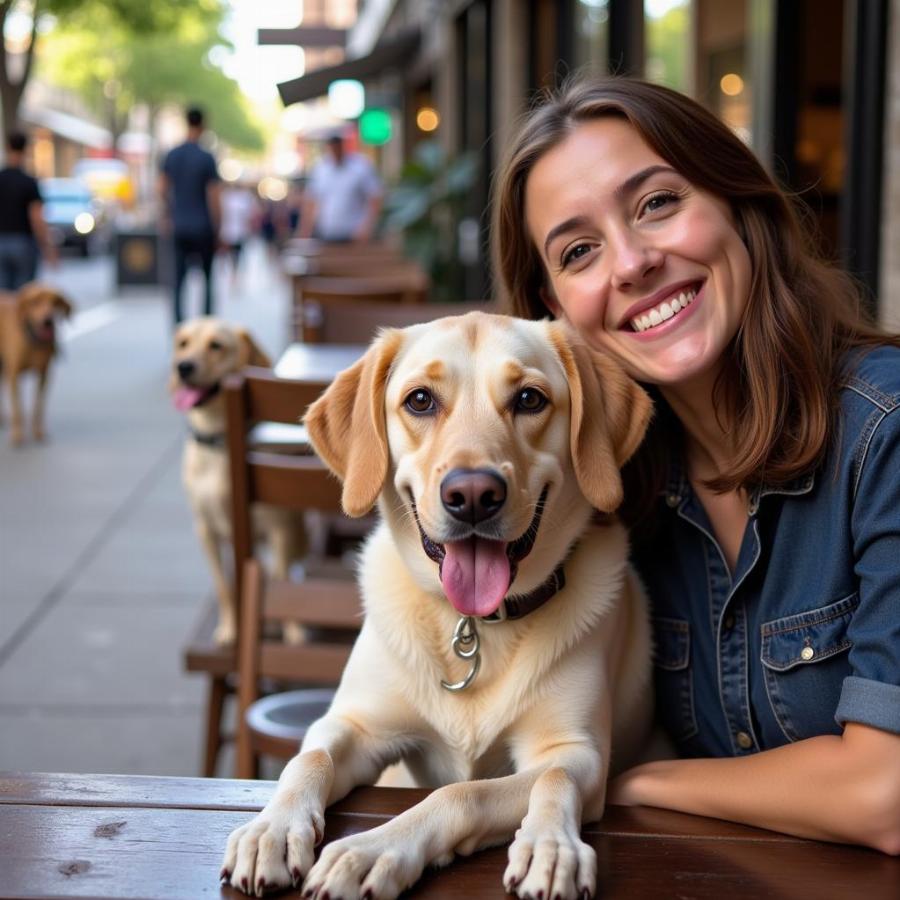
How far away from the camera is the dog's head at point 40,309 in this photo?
9758 mm

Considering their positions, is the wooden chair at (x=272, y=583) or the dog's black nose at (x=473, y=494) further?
the wooden chair at (x=272, y=583)

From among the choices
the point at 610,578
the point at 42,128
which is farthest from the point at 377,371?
the point at 42,128

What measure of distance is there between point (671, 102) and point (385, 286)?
517 centimetres

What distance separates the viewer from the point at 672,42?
7.25 meters

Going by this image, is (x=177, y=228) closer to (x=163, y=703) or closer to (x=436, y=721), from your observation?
(x=163, y=703)

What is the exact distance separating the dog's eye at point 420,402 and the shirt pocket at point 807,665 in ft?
2.25

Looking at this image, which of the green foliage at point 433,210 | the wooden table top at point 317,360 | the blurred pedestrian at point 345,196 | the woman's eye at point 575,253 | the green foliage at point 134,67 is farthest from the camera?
the green foliage at point 134,67

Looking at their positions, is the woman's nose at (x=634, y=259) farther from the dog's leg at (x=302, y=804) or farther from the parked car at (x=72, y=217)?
the parked car at (x=72, y=217)

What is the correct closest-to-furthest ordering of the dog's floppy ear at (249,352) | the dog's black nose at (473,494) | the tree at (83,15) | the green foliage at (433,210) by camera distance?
the dog's black nose at (473,494) → the dog's floppy ear at (249,352) → the green foliage at (433,210) → the tree at (83,15)

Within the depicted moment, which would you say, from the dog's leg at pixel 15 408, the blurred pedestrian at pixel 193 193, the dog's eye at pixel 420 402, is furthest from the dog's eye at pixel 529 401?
the blurred pedestrian at pixel 193 193

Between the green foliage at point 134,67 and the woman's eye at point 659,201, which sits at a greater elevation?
the green foliage at point 134,67

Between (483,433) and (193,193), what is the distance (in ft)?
39.7

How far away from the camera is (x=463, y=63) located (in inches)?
617

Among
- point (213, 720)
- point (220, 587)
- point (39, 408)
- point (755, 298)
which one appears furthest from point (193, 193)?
point (755, 298)
